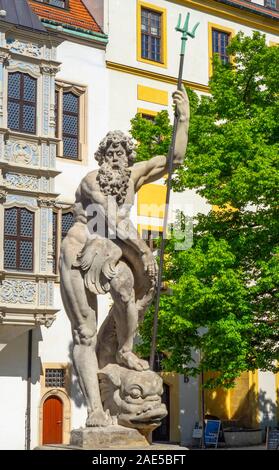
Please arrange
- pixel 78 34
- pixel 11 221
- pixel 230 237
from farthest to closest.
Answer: pixel 78 34
pixel 11 221
pixel 230 237

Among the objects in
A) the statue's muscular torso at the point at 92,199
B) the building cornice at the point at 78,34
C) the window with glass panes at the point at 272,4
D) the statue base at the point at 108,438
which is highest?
the window with glass panes at the point at 272,4

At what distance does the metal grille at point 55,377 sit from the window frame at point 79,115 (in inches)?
230

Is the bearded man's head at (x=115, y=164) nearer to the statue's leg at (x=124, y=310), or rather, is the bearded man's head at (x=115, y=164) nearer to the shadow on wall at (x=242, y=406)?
the statue's leg at (x=124, y=310)

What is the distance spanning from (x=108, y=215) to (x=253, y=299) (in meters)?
11.8

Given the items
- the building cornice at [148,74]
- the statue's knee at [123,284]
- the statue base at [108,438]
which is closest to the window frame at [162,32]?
the building cornice at [148,74]

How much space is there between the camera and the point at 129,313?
23.2 ft

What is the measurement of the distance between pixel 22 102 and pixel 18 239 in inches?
144

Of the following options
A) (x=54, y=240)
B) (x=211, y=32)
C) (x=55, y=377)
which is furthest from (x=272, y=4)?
(x=55, y=377)

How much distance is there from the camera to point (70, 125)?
2380 cm

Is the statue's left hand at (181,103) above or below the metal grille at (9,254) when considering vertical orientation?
below

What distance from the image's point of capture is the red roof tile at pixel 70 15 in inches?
968

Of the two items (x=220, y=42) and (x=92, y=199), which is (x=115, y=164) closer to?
(x=92, y=199)

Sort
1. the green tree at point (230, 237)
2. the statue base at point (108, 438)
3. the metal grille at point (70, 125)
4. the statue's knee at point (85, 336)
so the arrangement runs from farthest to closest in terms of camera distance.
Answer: the metal grille at point (70, 125) → the green tree at point (230, 237) → the statue's knee at point (85, 336) → the statue base at point (108, 438)
